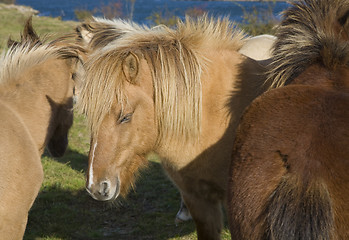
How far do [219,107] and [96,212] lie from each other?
254cm

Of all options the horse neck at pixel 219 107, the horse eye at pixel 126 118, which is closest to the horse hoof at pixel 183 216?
the horse neck at pixel 219 107

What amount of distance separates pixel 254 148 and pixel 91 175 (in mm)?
1203

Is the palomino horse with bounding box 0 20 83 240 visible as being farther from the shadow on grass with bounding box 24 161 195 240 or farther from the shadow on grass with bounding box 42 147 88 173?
the shadow on grass with bounding box 42 147 88 173

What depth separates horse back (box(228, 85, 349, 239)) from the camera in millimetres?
1668

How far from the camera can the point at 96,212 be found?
15.9 ft

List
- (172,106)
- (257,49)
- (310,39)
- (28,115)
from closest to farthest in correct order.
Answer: (310,39)
(172,106)
(28,115)
(257,49)

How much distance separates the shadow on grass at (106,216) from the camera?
4.38 meters

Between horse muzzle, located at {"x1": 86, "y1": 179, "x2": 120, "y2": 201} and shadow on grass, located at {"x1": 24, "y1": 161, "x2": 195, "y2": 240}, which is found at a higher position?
horse muzzle, located at {"x1": 86, "y1": 179, "x2": 120, "y2": 201}

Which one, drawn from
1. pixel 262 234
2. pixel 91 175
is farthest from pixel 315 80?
pixel 91 175

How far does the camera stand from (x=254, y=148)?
190cm

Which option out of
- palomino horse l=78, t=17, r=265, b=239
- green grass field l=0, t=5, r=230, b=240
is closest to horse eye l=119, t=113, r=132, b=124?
palomino horse l=78, t=17, r=265, b=239

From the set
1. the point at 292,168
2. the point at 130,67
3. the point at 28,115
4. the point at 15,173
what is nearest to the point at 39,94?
the point at 28,115

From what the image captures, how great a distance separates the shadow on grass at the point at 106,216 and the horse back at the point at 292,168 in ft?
7.79

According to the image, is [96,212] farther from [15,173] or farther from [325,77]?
[325,77]
